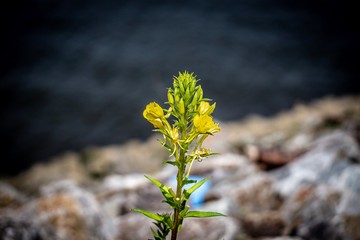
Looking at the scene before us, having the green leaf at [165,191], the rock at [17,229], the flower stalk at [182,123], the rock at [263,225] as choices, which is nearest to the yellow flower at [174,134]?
the flower stalk at [182,123]

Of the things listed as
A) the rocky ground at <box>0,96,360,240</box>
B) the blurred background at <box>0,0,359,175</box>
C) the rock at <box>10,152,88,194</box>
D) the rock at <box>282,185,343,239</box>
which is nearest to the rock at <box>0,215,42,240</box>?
the rocky ground at <box>0,96,360,240</box>

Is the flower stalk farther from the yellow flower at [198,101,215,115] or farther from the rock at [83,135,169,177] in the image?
the rock at [83,135,169,177]

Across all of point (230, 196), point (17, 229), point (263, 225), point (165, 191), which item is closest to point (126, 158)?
point (230, 196)

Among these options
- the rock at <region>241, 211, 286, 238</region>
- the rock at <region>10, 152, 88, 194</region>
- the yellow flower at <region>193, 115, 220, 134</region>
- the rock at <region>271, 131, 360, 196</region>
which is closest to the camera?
the yellow flower at <region>193, 115, 220, 134</region>

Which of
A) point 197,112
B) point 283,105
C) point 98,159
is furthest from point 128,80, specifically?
point 197,112

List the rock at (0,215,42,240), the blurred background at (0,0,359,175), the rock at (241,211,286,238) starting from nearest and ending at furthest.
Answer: the rock at (0,215,42,240)
the rock at (241,211,286,238)
the blurred background at (0,0,359,175)

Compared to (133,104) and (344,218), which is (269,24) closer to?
(133,104)

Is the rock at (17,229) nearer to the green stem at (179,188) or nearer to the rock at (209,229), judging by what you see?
the rock at (209,229)

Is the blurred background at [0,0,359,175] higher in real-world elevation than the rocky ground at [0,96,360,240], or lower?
higher
